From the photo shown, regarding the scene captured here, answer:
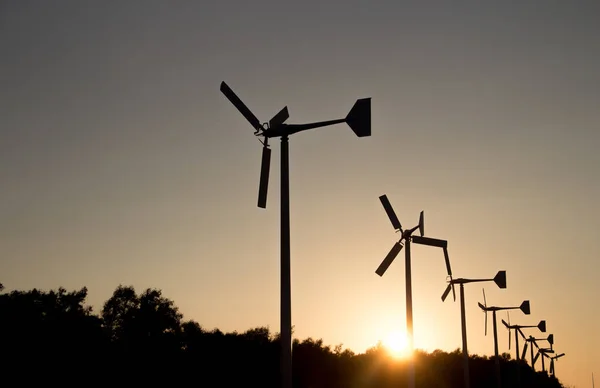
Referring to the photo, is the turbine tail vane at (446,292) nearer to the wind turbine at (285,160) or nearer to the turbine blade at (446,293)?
the turbine blade at (446,293)

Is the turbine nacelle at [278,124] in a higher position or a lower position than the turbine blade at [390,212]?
lower

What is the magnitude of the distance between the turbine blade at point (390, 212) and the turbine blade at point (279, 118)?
28076mm

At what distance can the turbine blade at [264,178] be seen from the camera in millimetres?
36969

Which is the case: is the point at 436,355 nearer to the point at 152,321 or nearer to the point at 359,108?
the point at 152,321

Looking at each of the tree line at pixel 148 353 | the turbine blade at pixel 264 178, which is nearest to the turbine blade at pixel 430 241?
the turbine blade at pixel 264 178

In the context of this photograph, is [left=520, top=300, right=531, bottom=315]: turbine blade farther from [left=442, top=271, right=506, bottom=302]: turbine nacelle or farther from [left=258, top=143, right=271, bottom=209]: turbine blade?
[left=258, top=143, right=271, bottom=209]: turbine blade

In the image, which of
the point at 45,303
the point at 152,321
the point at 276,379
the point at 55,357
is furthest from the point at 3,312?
the point at 152,321

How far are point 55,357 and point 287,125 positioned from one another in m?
51.6

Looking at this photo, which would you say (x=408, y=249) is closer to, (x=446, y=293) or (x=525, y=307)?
(x=446, y=293)

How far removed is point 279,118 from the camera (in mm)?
37125

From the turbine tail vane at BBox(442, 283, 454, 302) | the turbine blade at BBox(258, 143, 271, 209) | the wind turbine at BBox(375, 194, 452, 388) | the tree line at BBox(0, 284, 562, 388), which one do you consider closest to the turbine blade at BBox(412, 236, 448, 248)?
the wind turbine at BBox(375, 194, 452, 388)

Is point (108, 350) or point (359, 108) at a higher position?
point (359, 108)

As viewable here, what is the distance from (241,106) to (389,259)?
26.8 metres

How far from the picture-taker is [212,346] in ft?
347
